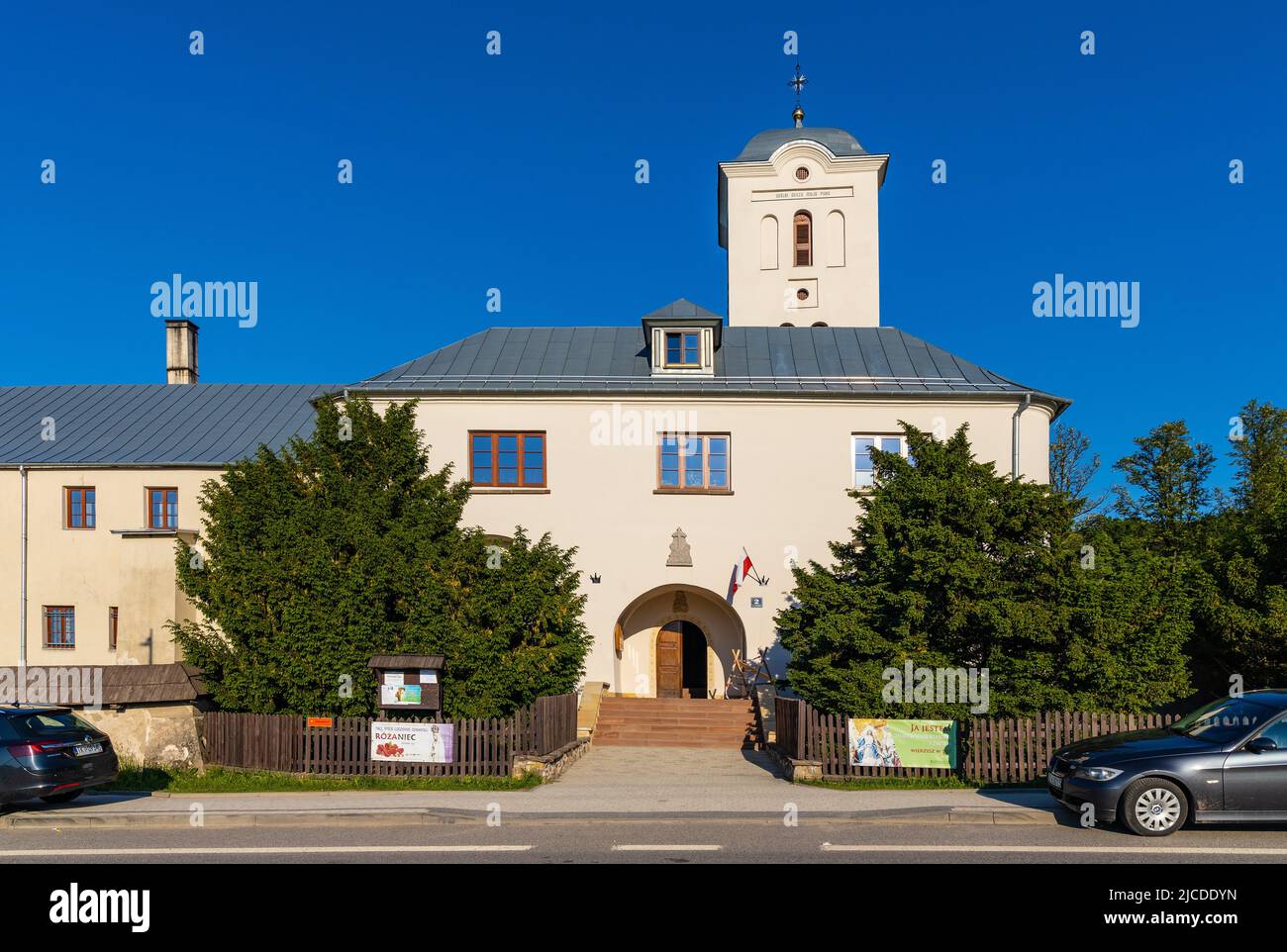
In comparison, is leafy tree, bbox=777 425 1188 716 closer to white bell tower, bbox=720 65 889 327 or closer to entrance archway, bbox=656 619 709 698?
entrance archway, bbox=656 619 709 698

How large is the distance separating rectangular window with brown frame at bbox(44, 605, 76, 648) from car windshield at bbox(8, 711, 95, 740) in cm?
1503

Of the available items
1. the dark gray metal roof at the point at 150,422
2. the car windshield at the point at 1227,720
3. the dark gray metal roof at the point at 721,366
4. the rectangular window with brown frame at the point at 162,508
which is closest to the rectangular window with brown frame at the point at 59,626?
the rectangular window with brown frame at the point at 162,508

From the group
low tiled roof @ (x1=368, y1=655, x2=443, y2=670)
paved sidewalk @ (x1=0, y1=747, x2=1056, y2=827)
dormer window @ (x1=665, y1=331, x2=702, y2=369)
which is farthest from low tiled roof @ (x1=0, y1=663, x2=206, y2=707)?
dormer window @ (x1=665, y1=331, x2=702, y2=369)

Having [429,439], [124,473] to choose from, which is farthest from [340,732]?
[124,473]

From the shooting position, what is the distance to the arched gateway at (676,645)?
2428 centimetres

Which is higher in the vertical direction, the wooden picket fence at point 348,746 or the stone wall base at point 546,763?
the wooden picket fence at point 348,746

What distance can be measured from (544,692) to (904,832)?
691 cm

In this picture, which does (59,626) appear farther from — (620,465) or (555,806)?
(555,806)

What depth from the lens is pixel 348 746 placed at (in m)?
14.4

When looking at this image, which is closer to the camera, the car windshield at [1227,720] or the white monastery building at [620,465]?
the car windshield at [1227,720]

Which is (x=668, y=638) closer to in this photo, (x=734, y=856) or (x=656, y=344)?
(x=656, y=344)

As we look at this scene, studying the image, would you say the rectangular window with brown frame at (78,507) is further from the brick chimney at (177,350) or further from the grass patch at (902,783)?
the grass patch at (902,783)

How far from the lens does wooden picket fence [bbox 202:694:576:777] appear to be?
1434 cm

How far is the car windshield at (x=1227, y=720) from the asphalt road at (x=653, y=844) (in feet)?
3.28
